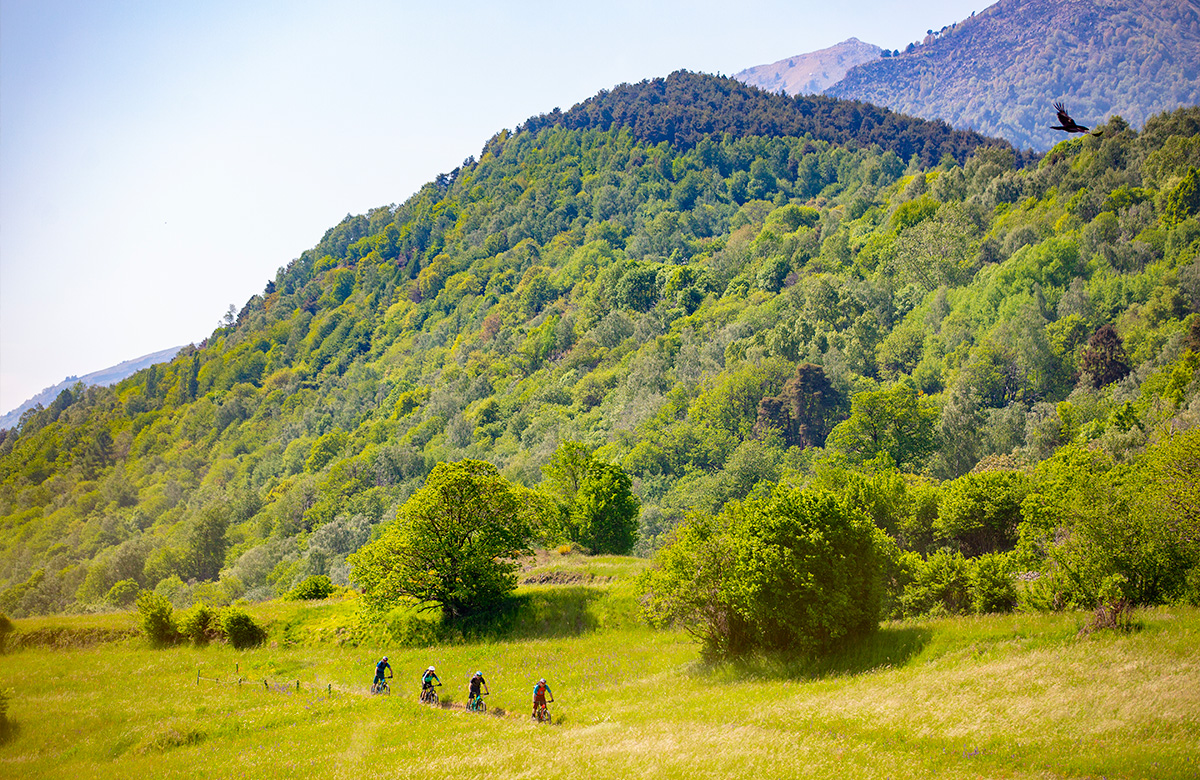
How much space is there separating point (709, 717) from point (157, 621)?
3681 centimetres

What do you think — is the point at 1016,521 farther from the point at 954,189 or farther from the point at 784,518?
the point at 954,189

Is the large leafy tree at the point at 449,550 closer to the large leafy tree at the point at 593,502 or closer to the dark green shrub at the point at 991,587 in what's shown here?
the large leafy tree at the point at 593,502

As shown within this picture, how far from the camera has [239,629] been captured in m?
47.7

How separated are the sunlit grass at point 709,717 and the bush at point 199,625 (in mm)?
5958

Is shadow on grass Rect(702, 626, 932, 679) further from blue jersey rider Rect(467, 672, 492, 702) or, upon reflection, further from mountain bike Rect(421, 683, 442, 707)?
mountain bike Rect(421, 683, 442, 707)

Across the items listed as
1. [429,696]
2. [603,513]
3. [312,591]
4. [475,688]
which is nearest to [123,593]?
[312,591]

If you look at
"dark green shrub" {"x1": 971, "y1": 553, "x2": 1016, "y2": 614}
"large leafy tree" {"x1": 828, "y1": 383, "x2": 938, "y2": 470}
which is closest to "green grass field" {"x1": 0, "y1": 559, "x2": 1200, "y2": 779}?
→ "dark green shrub" {"x1": 971, "y1": 553, "x2": 1016, "y2": 614}

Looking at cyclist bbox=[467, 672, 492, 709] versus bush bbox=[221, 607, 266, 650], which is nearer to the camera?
cyclist bbox=[467, 672, 492, 709]

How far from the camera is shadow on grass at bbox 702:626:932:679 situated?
109 ft

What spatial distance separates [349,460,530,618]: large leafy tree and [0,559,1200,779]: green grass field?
26.4 ft

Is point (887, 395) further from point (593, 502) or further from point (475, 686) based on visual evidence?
point (475, 686)

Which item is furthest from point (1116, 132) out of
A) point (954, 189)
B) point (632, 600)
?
point (632, 600)

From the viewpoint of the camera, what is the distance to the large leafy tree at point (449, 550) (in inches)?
1956

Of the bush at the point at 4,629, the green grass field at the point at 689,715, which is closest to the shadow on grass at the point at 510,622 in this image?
the green grass field at the point at 689,715
